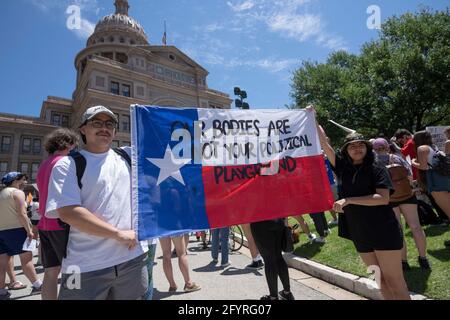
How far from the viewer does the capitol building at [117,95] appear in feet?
136

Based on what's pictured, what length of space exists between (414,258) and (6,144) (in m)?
55.9

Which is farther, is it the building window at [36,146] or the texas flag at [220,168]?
the building window at [36,146]

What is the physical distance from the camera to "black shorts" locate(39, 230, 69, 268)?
3438mm

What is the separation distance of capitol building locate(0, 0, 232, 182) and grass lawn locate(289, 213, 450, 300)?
37740mm

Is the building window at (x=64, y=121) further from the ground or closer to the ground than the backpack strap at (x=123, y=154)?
further from the ground

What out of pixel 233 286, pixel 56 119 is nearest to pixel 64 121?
pixel 56 119

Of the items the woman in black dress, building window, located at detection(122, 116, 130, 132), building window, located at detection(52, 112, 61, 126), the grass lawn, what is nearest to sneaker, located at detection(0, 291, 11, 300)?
the grass lawn

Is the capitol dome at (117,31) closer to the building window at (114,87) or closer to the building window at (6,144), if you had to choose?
the building window at (114,87)

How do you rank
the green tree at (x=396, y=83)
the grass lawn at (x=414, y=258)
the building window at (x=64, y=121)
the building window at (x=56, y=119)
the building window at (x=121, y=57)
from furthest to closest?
1. the building window at (x=121, y=57)
2. the building window at (x=64, y=121)
3. the building window at (x=56, y=119)
4. the green tree at (x=396, y=83)
5. the grass lawn at (x=414, y=258)

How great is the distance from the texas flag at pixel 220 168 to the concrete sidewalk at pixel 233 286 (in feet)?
4.70

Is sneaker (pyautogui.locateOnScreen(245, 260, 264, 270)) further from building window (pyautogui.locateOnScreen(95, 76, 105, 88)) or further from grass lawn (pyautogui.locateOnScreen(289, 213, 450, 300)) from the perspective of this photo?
building window (pyautogui.locateOnScreen(95, 76, 105, 88))

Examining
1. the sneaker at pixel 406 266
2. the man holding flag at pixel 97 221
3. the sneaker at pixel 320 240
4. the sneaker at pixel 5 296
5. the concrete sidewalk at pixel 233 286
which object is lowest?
the concrete sidewalk at pixel 233 286

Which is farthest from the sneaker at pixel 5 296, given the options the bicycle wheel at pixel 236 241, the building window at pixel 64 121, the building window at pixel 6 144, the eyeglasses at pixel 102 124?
the building window at pixel 64 121
